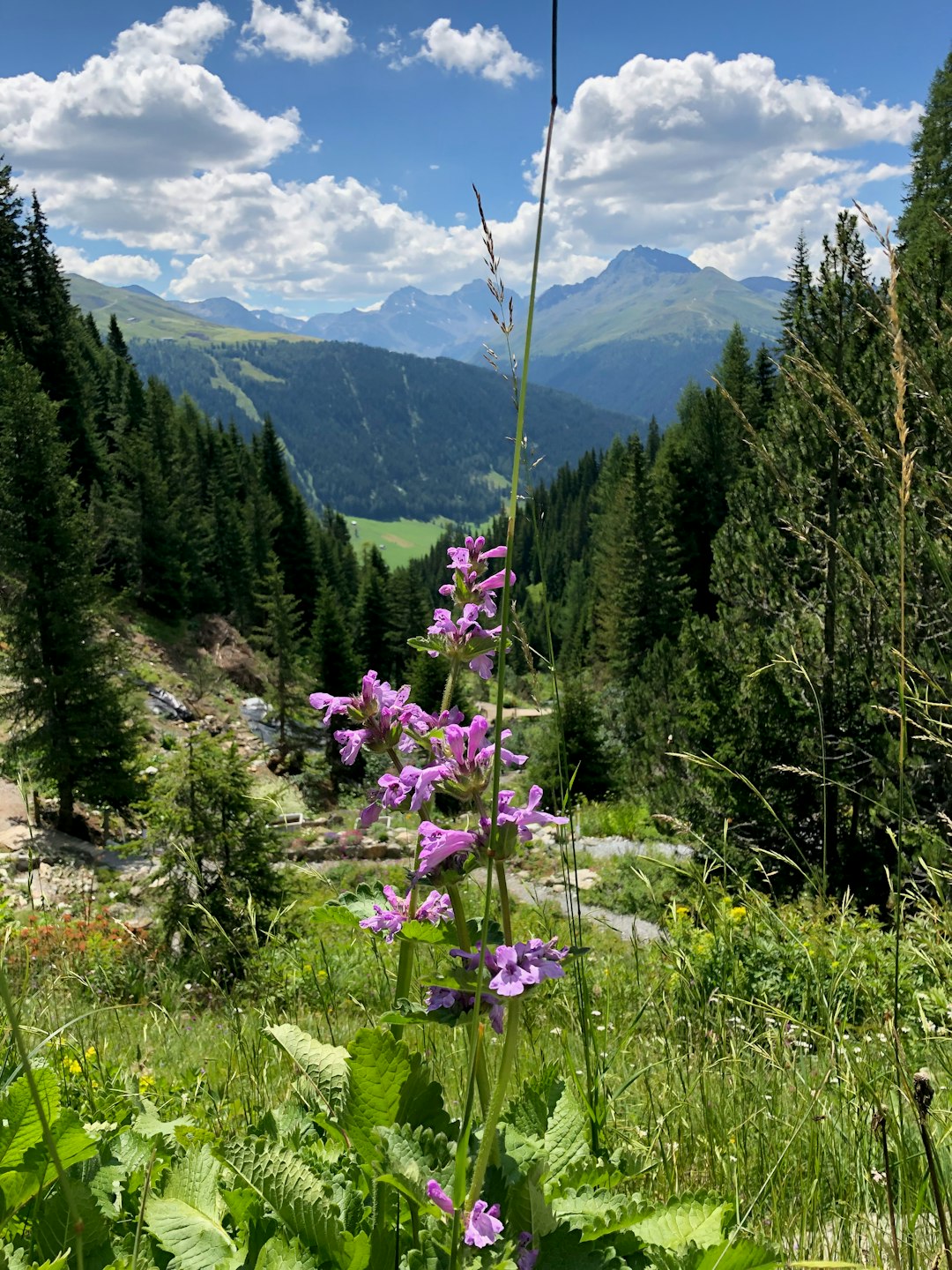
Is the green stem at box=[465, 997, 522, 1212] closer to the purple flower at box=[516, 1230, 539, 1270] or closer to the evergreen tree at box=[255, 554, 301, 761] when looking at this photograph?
the purple flower at box=[516, 1230, 539, 1270]

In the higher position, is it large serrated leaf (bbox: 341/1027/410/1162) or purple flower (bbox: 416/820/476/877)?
purple flower (bbox: 416/820/476/877)

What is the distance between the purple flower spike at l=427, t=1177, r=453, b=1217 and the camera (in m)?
1.17

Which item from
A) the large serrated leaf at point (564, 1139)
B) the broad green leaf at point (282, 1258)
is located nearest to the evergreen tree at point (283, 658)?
the large serrated leaf at point (564, 1139)

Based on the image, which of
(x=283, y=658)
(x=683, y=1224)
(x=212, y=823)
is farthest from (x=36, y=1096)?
(x=283, y=658)

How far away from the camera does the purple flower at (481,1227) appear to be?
1.10 metres

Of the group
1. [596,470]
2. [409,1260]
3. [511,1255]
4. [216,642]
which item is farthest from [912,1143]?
[596,470]

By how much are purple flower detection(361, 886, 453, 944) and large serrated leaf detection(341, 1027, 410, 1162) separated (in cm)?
17

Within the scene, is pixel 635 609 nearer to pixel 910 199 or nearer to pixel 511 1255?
pixel 910 199

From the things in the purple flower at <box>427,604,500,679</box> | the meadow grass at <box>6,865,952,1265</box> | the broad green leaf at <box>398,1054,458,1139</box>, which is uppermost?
the purple flower at <box>427,604,500,679</box>

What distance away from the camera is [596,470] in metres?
103

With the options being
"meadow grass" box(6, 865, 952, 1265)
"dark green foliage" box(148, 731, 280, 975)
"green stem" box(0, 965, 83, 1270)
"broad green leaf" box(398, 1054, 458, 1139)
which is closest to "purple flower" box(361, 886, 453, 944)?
"meadow grass" box(6, 865, 952, 1265)

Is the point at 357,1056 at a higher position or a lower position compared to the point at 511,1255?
higher

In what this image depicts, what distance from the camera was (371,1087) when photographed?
139cm

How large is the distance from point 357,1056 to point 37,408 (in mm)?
20991
